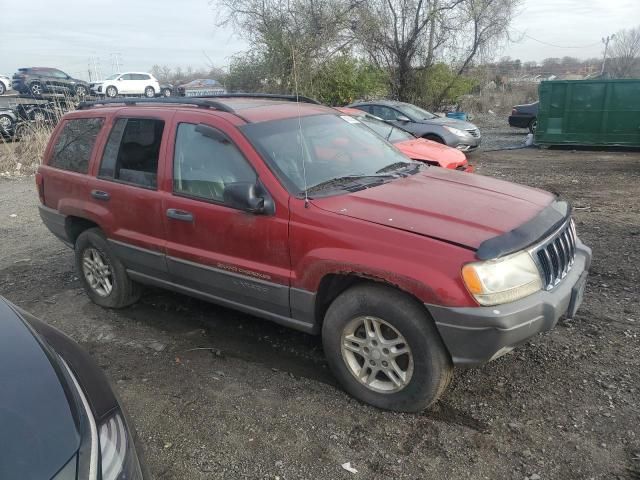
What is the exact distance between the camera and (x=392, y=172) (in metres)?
3.79

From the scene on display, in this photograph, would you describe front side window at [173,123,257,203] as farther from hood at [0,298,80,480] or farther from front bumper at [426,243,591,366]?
hood at [0,298,80,480]

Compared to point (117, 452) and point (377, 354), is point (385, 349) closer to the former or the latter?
point (377, 354)

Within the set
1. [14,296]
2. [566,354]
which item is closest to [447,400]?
[566,354]

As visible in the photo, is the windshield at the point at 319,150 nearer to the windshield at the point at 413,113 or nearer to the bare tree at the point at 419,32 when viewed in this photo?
the windshield at the point at 413,113

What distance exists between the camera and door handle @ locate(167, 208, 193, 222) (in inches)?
144

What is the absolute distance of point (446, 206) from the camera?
3076 mm

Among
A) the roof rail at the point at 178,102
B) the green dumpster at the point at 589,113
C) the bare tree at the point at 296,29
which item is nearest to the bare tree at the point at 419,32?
the bare tree at the point at 296,29

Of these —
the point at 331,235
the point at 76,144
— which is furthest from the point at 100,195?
the point at 331,235

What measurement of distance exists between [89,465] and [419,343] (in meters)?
1.75

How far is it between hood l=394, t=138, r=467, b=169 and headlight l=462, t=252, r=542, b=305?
513cm

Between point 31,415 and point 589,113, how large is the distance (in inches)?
602

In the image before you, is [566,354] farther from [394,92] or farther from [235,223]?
[394,92]

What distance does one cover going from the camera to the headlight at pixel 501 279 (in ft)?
8.55

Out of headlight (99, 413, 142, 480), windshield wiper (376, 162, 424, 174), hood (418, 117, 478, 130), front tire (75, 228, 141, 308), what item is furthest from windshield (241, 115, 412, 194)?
hood (418, 117, 478, 130)
